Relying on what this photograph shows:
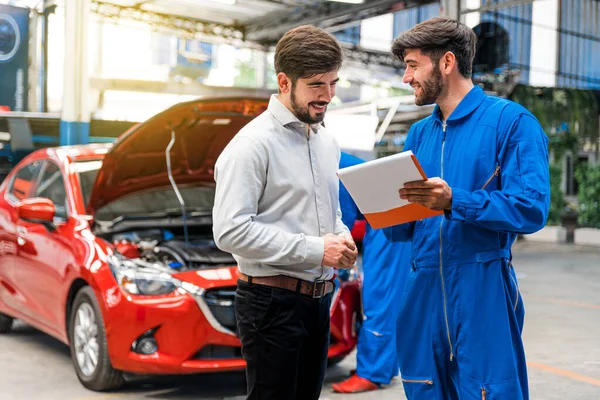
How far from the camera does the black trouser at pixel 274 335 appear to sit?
2.54 meters

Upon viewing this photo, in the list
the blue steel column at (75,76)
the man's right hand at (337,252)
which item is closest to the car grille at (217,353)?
the man's right hand at (337,252)

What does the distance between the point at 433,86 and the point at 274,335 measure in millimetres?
931

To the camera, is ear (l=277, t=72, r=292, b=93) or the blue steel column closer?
ear (l=277, t=72, r=292, b=93)

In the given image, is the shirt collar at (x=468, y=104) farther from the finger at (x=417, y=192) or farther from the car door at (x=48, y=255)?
the car door at (x=48, y=255)

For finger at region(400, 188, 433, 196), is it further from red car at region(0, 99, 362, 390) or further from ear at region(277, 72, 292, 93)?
red car at region(0, 99, 362, 390)

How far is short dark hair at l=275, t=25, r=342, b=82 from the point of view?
251cm

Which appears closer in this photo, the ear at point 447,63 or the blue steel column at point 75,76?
the ear at point 447,63

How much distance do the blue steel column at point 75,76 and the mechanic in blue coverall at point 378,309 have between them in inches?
315

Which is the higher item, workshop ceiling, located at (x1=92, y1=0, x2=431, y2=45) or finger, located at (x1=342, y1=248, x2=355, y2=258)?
workshop ceiling, located at (x1=92, y1=0, x2=431, y2=45)

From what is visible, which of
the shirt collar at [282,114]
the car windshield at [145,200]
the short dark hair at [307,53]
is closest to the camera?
the short dark hair at [307,53]

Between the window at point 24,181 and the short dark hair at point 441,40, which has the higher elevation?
the short dark hair at point 441,40

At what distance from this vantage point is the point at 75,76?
39.2ft

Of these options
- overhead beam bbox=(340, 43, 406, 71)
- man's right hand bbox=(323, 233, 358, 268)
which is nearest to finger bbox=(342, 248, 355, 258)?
man's right hand bbox=(323, 233, 358, 268)

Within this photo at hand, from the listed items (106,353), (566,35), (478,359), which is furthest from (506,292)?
(566,35)
